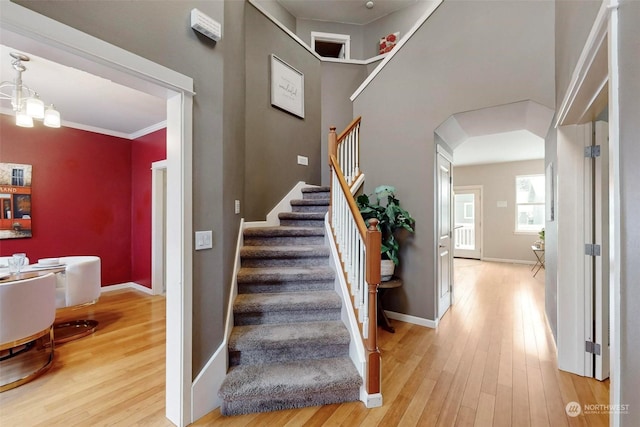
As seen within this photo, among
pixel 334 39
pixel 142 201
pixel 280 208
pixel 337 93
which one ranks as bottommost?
pixel 280 208

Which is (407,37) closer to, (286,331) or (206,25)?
(206,25)

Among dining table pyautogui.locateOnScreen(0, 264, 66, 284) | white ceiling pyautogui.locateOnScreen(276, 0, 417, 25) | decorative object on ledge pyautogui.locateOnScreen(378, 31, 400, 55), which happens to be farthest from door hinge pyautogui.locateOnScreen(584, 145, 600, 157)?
dining table pyautogui.locateOnScreen(0, 264, 66, 284)

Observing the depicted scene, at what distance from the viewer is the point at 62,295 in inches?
112

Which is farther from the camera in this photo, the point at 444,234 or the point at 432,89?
the point at 444,234

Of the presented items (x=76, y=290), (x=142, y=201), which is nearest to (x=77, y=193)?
(x=142, y=201)

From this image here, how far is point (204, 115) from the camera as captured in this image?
1.74 m

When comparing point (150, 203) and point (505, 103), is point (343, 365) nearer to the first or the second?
point (505, 103)

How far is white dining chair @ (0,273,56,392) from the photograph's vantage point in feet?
6.47

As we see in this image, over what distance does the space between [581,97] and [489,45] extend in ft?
4.56

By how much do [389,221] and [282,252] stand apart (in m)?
1.30

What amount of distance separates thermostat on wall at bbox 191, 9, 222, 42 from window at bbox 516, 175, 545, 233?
318 inches

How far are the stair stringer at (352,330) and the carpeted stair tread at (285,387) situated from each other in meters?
0.06


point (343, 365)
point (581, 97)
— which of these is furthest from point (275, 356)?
point (581, 97)

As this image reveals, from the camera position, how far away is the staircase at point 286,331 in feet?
5.77
